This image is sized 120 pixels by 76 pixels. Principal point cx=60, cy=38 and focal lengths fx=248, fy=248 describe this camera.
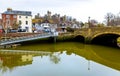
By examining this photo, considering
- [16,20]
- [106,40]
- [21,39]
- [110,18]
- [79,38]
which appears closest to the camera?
[21,39]

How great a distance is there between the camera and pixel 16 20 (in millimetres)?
58375

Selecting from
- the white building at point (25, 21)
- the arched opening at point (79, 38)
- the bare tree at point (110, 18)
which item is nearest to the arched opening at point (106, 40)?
the arched opening at point (79, 38)

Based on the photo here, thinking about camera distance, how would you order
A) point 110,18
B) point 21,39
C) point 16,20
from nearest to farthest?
point 21,39, point 16,20, point 110,18

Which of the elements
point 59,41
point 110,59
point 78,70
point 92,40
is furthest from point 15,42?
point 78,70

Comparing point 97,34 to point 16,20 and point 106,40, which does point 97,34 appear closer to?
point 106,40

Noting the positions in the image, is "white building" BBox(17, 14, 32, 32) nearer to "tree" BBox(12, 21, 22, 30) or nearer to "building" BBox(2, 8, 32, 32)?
"building" BBox(2, 8, 32, 32)

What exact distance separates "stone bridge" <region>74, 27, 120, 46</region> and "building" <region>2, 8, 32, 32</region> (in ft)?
51.2

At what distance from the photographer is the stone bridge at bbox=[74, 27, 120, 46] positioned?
124ft

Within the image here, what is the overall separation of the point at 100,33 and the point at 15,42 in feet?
45.5

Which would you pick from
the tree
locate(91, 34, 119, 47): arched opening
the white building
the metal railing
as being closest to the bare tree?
the white building

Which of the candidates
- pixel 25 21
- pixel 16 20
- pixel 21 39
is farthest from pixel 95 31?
pixel 25 21

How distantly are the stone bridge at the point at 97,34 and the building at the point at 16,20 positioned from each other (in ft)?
51.2

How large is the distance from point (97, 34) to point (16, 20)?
23650 mm

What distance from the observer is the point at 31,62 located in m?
25.8
